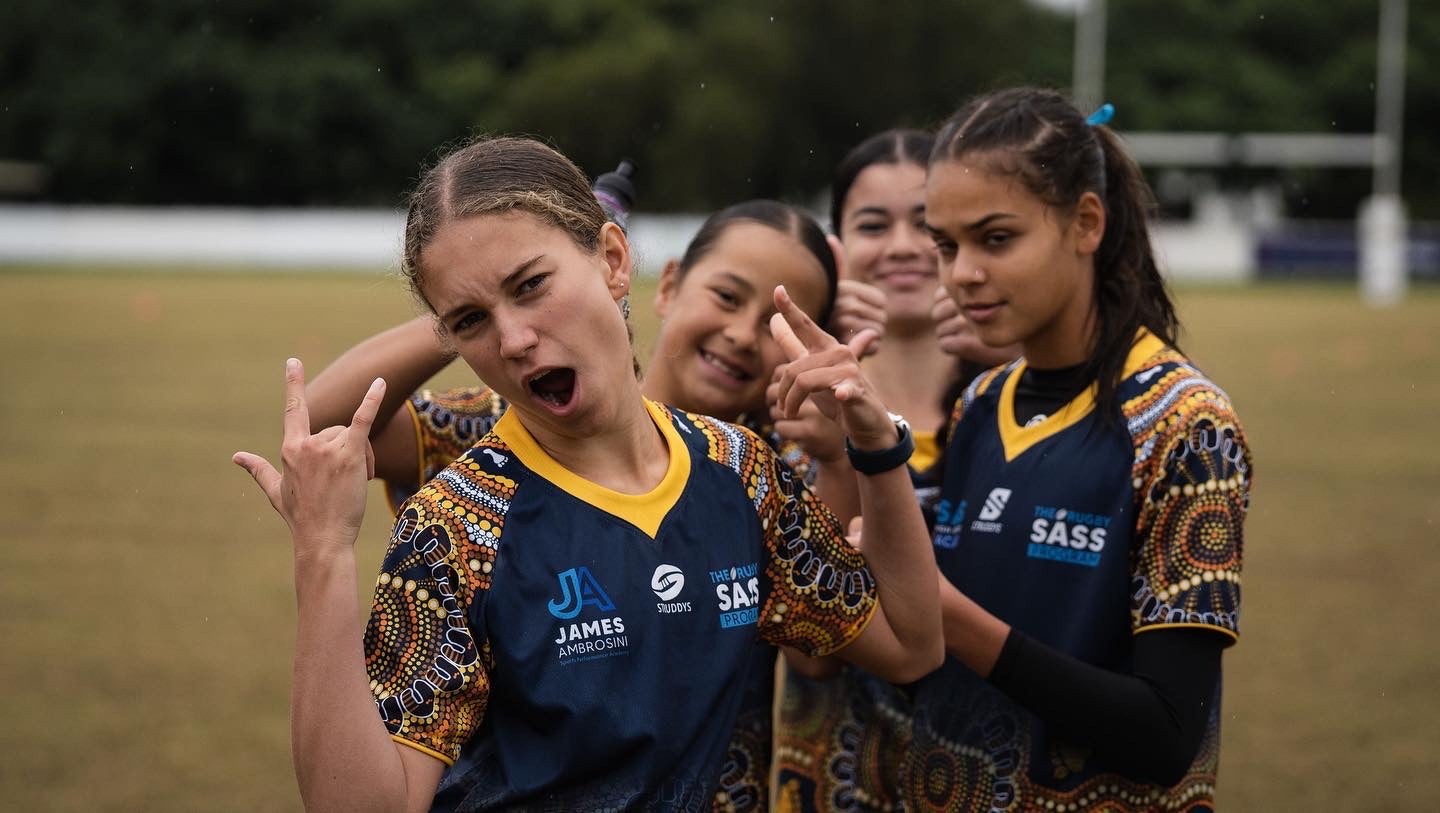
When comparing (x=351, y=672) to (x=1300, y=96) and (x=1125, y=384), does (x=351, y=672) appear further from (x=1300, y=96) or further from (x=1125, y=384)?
(x=1300, y=96)

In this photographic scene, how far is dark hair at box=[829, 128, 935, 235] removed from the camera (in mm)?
4051

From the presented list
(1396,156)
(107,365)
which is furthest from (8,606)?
(1396,156)

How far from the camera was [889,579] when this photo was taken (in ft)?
8.84

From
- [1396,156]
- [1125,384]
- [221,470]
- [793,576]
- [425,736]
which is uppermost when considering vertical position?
[1396,156]

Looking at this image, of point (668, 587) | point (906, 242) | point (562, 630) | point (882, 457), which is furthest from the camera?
point (906, 242)

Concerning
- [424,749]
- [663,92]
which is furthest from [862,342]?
[663,92]

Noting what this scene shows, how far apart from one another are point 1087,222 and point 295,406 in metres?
1.71

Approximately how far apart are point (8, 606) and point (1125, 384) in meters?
7.08

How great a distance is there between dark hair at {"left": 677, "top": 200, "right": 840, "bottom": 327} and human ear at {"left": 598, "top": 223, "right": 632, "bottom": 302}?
0.79m

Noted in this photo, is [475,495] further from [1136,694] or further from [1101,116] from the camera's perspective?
[1101,116]

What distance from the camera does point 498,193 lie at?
2.45 metres

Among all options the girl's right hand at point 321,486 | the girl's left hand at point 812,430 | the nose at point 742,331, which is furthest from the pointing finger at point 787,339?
the girl's right hand at point 321,486

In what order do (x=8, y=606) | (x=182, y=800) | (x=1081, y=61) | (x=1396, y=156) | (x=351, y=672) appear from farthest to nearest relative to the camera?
1. (x=1081, y=61)
2. (x=1396, y=156)
3. (x=8, y=606)
4. (x=182, y=800)
5. (x=351, y=672)

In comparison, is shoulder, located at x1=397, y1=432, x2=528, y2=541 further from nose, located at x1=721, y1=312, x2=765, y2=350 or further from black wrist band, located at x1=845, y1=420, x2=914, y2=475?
nose, located at x1=721, y1=312, x2=765, y2=350
